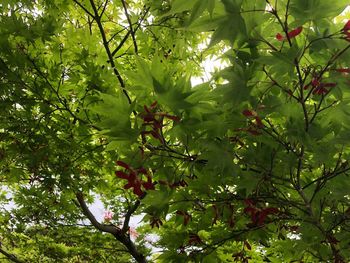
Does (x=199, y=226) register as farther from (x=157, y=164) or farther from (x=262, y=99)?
(x=262, y=99)

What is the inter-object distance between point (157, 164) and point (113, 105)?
0.44m

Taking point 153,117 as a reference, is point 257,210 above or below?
below

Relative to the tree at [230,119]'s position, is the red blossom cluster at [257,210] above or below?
below

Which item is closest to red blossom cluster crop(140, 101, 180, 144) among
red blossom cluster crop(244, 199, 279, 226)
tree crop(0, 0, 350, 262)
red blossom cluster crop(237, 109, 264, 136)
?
tree crop(0, 0, 350, 262)

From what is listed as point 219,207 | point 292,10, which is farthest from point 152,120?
point 219,207

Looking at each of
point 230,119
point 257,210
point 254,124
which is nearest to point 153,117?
point 230,119

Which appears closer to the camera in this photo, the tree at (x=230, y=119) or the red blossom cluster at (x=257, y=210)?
the tree at (x=230, y=119)

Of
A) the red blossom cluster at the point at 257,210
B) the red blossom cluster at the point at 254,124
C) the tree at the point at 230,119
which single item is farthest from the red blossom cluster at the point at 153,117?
the red blossom cluster at the point at 257,210

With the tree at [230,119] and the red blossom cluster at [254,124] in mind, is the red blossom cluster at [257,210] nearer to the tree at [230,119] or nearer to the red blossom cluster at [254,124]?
the tree at [230,119]

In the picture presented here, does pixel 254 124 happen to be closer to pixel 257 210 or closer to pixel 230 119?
pixel 230 119

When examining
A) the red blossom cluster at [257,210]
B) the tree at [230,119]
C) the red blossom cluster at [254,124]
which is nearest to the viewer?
the tree at [230,119]

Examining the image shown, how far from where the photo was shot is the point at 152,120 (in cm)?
158

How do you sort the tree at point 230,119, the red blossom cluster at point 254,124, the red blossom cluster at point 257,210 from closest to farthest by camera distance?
1. the tree at point 230,119
2. the red blossom cluster at point 254,124
3. the red blossom cluster at point 257,210

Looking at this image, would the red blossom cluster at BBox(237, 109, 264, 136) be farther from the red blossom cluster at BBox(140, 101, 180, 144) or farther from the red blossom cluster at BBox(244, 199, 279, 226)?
the red blossom cluster at BBox(244, 199, 279, 226)
